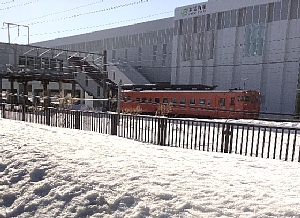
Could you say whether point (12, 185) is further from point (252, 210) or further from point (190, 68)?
point (190, 68)

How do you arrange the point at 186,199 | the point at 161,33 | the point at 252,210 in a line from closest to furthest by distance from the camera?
the point at 252,210, the point at 186,199, the point at 161,33

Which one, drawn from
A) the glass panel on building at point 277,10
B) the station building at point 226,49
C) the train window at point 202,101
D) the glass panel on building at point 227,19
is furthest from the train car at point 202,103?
the glass panel on building at point 227,19

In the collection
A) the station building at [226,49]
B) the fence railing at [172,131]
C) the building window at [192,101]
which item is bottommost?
the fence railing at [172,131]

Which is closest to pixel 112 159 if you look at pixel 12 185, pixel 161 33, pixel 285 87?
pixel 12 185

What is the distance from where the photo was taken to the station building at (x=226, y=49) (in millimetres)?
28422

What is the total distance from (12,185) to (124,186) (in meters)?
2.15

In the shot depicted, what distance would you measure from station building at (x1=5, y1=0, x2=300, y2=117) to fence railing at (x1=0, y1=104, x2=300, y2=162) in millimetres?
11115

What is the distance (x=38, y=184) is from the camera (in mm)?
4289

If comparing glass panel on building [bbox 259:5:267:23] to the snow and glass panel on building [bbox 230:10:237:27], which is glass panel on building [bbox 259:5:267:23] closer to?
glass panel on building [bbox 230:10:237:27]

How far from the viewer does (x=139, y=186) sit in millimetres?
4012

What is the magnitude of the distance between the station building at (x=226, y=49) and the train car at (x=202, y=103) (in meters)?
4.71

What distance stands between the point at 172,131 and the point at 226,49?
2795 centimetres

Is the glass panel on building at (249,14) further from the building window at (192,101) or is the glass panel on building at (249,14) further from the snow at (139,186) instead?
the snow at (139,186)

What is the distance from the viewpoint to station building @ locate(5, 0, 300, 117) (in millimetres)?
28422
